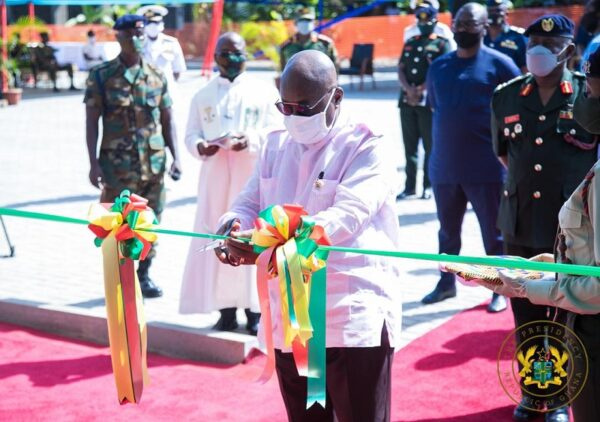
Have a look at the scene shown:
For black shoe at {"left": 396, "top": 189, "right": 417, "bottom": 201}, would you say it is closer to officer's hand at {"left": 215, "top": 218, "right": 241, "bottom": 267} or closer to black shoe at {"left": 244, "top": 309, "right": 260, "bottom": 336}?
black shoe at {"left": 244, "top": 309, "right": 260, "bottom": 336}

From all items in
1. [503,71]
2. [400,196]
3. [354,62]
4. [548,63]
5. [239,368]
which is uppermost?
[548,63]

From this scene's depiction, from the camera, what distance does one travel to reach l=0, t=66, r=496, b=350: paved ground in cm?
715

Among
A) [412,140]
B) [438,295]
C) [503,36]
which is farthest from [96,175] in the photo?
[503,36]

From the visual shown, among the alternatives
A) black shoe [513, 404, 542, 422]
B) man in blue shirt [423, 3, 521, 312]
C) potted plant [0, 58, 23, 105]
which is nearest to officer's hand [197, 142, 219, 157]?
man in blue shirt [423, 3, 521, 312]

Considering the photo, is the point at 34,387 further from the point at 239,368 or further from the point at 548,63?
the point at 548,63

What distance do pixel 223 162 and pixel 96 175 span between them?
1.17 metres

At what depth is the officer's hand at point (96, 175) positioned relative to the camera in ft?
23.1

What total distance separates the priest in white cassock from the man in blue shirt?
4.43 ft

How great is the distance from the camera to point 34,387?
5.67m

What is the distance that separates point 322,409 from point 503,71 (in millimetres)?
3954

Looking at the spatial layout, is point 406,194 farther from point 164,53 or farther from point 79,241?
point 79,241

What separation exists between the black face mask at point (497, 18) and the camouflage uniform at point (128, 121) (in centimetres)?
465

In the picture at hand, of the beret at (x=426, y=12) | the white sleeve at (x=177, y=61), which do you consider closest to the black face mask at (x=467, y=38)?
the beret at (x=426, y=12)

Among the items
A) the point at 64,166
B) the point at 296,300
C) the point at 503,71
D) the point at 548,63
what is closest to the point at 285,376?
the point at 296,300
